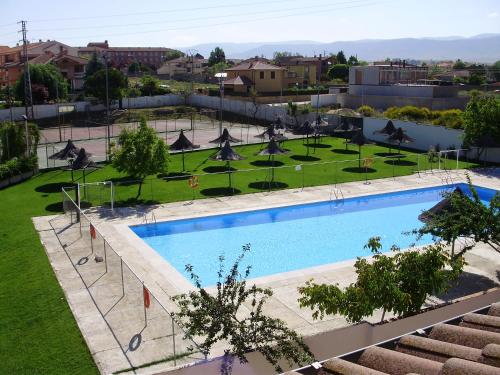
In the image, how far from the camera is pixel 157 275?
1869 centimetres

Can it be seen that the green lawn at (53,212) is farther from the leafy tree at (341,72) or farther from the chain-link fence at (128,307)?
the leafy tree at (341,72)

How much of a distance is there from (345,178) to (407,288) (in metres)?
21.0

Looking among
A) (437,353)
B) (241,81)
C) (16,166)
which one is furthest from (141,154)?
(241,81)

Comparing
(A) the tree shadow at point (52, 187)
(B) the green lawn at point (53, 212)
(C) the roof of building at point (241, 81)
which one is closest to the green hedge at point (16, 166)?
(B) the green lawn at point (53, 212)

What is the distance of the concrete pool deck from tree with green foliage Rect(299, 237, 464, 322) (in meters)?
2.87

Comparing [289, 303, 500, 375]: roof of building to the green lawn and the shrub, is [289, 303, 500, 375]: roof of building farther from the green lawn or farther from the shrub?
the shrub

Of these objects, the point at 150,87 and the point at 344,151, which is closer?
the point at 344,151

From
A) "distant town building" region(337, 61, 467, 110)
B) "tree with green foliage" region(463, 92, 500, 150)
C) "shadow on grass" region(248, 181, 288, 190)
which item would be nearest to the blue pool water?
"shadow on grass" region(248, 181, 288, 190)

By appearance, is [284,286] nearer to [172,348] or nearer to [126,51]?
[172,348]

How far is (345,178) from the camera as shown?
32.8 meters

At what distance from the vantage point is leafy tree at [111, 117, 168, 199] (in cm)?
2733

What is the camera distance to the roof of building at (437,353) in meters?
6.00

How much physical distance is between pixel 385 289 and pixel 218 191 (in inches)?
746

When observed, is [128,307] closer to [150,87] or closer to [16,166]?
[16,166]
